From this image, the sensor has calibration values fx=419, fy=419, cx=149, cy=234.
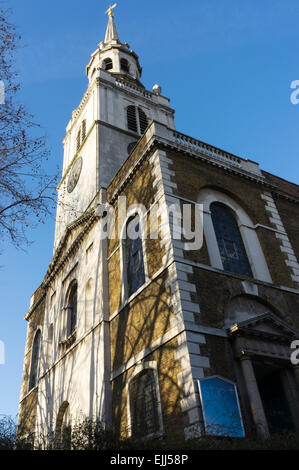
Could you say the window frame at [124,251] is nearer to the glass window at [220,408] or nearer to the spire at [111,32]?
the glass window at [220,408]

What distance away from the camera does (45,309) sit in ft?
75.2

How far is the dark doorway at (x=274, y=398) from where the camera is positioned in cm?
1172

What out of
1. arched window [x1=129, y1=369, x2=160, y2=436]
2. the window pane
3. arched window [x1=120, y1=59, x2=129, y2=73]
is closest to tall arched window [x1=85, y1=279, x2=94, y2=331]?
the window pane

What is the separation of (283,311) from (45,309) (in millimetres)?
13681

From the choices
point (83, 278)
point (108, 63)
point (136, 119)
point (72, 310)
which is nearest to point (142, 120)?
point (136, 119)

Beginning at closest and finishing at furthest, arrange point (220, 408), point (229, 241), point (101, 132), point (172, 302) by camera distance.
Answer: point (220, 408)
point (172, 302)
point (229, 241)
point (101, 132)

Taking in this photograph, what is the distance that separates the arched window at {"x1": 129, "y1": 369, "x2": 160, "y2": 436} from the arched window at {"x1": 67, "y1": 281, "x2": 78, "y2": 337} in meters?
6.66

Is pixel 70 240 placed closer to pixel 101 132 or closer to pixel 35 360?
pixel 101 132

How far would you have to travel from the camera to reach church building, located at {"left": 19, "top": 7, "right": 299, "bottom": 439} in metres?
11.1

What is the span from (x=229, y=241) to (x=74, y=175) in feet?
43.4

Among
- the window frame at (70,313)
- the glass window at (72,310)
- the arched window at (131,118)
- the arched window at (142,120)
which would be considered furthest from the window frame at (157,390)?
the arched window at (142,120)

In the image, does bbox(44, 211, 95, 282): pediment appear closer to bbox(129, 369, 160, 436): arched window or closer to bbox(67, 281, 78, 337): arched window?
bbox(67, 281, 78, 337): arched window

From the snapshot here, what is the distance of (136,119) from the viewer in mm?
26484

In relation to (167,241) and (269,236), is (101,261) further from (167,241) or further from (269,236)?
(269,236)
